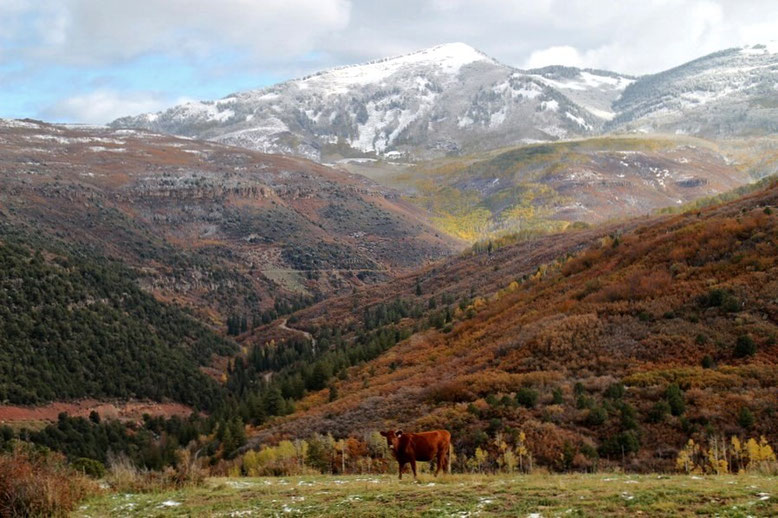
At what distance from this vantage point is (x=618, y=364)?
39500 millimetres

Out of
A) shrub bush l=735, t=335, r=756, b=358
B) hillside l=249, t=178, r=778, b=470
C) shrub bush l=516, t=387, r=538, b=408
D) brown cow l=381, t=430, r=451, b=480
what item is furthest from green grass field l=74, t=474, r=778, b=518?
shrub bush l=735, t=335, r=756, b=358

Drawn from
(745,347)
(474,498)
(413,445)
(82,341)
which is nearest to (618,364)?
(745,347)

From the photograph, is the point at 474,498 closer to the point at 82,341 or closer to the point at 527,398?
the point at 527,398

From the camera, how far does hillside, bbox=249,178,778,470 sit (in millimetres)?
29969

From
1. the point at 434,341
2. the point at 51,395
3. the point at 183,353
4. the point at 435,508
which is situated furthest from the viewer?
the point at 183,353

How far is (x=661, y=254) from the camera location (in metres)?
55.0

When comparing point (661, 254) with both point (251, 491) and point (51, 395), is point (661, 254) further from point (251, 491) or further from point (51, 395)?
point (51, 395)

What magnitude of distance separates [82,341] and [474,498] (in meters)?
126

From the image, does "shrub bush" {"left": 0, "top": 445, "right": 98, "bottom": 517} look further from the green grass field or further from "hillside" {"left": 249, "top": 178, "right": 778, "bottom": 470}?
"hillside" {"left": 249, "top": 178, "right": 778, "bottom": 470}

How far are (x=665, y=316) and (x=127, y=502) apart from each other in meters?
38.0

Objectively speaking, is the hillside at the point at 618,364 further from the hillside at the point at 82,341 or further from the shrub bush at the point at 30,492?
the hillside at the point at 82,341

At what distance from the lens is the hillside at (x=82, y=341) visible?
110000 millimetres

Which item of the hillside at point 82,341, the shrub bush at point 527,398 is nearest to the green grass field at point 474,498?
the shrub bush at point 527,398

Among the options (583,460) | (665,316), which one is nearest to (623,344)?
(665,316)
